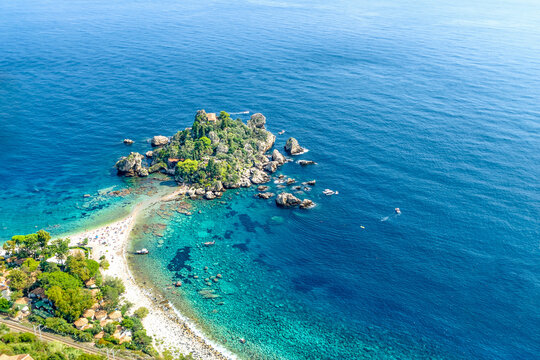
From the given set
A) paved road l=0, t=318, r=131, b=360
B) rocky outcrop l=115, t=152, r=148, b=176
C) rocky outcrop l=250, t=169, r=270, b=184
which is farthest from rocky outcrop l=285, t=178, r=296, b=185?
paved road l=0, t=318, r=131, b=360

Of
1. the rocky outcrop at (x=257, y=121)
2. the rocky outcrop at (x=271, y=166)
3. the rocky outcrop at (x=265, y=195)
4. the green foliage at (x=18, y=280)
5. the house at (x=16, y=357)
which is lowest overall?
the green foliage at (x=18, y=280)

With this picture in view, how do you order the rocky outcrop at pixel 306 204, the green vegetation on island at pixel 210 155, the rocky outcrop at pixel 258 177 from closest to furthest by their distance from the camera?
the rocky outcrop at pixel 306 204 → the green vegetation on island at pixel 210 155 → the rocky outcrop at pixel 258 177

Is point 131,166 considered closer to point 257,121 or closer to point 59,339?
point 257,121

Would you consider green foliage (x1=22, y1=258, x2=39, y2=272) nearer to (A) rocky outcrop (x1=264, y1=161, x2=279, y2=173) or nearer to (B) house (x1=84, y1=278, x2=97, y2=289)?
(B) house (x1=84, y1=278, x2=97, y2=289)

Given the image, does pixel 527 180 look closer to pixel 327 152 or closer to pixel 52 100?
pixel 327 152

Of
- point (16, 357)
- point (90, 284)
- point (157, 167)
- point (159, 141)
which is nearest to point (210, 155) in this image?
point (157, 167)

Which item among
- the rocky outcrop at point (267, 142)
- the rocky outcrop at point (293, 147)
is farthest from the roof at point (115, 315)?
the rocky outcrop at point (293, 147)

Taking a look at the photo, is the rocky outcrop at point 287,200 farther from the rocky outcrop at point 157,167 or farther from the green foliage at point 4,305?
the green foliage at point 4,305
